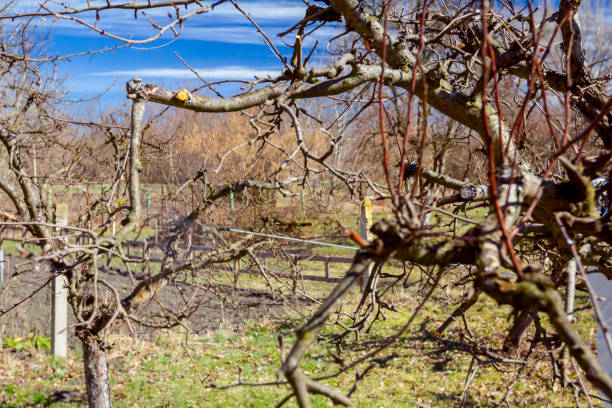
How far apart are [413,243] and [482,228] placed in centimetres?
18

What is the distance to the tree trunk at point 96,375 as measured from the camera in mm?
4578

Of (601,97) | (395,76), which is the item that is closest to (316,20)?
(395,76)

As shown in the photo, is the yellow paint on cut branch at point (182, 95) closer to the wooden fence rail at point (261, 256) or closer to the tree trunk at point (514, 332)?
the wooden fence rail at point (261, 256)

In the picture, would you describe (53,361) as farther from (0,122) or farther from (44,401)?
(0,122)

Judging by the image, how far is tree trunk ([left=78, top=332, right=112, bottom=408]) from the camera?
458cm

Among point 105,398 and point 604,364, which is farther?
point 105,398

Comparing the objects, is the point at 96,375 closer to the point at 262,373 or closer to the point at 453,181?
the point at 262,373

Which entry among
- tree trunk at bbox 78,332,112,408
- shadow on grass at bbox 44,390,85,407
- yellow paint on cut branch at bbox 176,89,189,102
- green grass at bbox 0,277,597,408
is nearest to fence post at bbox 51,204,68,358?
green grass at bbox 0,277,597,408

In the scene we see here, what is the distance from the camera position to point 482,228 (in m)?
1.26

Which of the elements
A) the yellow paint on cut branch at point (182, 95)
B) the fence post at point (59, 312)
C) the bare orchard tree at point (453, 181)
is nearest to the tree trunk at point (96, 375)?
the bare orchard tree at point (453, 181)

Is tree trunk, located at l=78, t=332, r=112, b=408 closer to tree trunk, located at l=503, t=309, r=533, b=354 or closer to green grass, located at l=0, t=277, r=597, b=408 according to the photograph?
green grass, located at l=0, t=277, r=597, b=408

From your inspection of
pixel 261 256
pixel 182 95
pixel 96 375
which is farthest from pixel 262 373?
Answer: pixel 182 95

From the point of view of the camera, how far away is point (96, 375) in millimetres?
4633

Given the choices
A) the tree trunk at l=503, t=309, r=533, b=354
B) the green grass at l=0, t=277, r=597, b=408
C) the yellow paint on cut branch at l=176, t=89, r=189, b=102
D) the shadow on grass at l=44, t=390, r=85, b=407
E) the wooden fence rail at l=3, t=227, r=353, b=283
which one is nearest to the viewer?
the tree trunk at l=503, t=309, r=533, b=354
